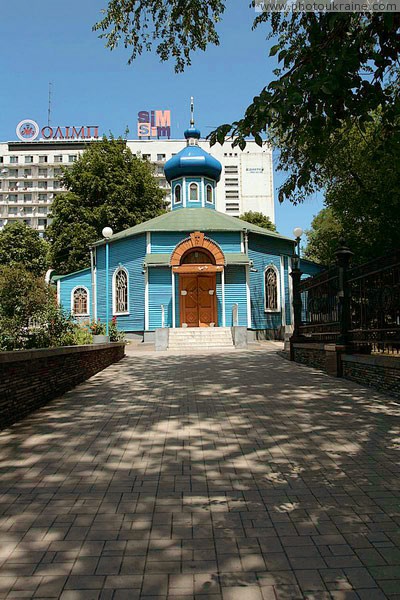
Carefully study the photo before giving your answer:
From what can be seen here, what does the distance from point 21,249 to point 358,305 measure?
42.6 metres

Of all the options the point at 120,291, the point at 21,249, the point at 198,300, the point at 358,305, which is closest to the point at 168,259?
the point at 198,300

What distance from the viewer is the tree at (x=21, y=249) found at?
46.2 m

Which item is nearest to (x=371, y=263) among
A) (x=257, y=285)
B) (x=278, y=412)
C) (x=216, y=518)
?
(x=278, y=412)

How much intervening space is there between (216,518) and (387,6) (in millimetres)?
6331

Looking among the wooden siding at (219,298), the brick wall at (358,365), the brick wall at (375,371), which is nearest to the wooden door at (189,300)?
the wooden siding at (219,298)

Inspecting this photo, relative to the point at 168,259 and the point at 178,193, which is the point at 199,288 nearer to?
the point at 168,259

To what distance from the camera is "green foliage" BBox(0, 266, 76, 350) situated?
12742 mm

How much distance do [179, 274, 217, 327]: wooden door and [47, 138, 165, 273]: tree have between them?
11479 millimetres

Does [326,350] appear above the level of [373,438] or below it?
above

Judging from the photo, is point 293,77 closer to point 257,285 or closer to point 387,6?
point 387,6

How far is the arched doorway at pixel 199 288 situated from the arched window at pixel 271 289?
3021mm

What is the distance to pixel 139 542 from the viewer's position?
2840 mm

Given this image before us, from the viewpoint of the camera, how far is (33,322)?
587 inches

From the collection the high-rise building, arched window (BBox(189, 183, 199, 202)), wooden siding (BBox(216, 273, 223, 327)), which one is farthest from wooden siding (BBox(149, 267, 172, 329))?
the high-rise building
